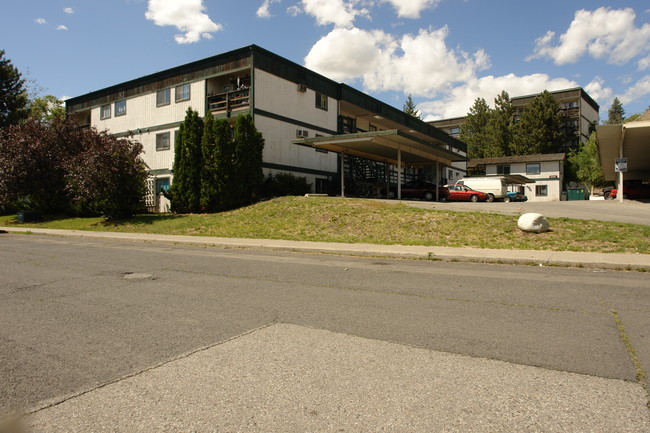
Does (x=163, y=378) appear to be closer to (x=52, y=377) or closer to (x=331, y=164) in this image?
(x=52, y=377)

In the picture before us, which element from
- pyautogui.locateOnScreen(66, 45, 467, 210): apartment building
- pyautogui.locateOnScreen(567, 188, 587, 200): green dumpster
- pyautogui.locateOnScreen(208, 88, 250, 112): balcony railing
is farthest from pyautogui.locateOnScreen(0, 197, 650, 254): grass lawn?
pyautogui.locateOnScreen(567, 188, 587, 200): green dumpster

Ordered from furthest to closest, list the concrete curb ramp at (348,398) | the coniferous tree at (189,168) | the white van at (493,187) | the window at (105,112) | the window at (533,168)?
the window at (533,168) < the white van at (493,187) < the window at (105,112) < the coniferous tree at (189,168) < the concrete curb ramp at (348,398)

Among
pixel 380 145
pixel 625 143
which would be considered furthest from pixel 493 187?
pixel 380 145

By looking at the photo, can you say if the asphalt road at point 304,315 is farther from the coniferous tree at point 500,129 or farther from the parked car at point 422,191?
the coniferous tree at point 500,129

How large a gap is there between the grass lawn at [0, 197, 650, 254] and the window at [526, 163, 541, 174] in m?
43.7

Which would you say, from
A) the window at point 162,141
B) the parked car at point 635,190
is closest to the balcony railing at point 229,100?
the window at point 162,141

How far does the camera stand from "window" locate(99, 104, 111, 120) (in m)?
36.5

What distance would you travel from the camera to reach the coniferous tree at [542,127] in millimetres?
63156

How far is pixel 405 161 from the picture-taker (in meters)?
37.8

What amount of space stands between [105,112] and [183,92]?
34.1 feet

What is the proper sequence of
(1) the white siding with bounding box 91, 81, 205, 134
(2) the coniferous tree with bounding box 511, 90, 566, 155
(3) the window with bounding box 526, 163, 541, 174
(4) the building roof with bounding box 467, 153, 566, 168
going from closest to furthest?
1. (1) the white siding with bounding box 91, 81, 205, 134
2. (4) the building roof with bounding box 467, 153, 566, 168
3. (3) the window with bounding box 526, 163, 541, 174
4. (2) the coniferous tree with bounding box 511, 90, 566, 155

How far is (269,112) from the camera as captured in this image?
92.9 ft

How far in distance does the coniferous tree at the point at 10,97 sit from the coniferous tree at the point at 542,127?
215 feet

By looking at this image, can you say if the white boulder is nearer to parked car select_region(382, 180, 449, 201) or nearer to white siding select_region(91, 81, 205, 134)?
parked car select_region(382, 180, 449, 201)
